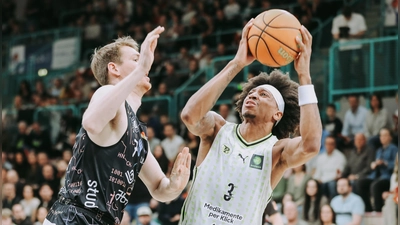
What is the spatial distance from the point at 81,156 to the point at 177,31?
37.6 feet

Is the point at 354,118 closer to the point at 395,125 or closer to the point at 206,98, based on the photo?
the point at 395,125

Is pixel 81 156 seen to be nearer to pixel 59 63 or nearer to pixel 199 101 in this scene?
pixel 199 101

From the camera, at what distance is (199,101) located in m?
4.82

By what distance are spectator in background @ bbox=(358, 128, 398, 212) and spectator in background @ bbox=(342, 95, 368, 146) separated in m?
0.76

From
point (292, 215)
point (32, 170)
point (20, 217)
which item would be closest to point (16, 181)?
point (32, 170)

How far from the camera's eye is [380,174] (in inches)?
378

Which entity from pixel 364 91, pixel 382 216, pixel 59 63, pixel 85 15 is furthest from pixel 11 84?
pixel 382 216

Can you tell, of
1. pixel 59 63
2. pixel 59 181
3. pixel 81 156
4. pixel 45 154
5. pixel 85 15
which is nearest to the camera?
pixel 81 156

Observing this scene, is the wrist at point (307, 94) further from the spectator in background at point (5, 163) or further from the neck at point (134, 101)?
the spectator in background at point (5, 163)

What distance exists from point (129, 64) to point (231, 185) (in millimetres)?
1123

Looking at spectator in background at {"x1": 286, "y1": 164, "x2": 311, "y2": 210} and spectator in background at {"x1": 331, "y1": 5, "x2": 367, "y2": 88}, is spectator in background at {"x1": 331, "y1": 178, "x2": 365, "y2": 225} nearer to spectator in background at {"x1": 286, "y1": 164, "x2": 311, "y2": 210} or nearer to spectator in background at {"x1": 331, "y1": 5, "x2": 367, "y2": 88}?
spectator in background at {"x1": 286, "y1": 164, "x2": 311, "y2": 210}

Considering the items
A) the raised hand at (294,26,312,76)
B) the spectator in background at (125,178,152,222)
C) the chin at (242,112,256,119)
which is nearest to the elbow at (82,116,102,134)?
the chin at (242,112,256,119)

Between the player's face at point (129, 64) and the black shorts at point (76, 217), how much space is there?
955mm

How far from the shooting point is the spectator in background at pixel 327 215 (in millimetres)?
8984
